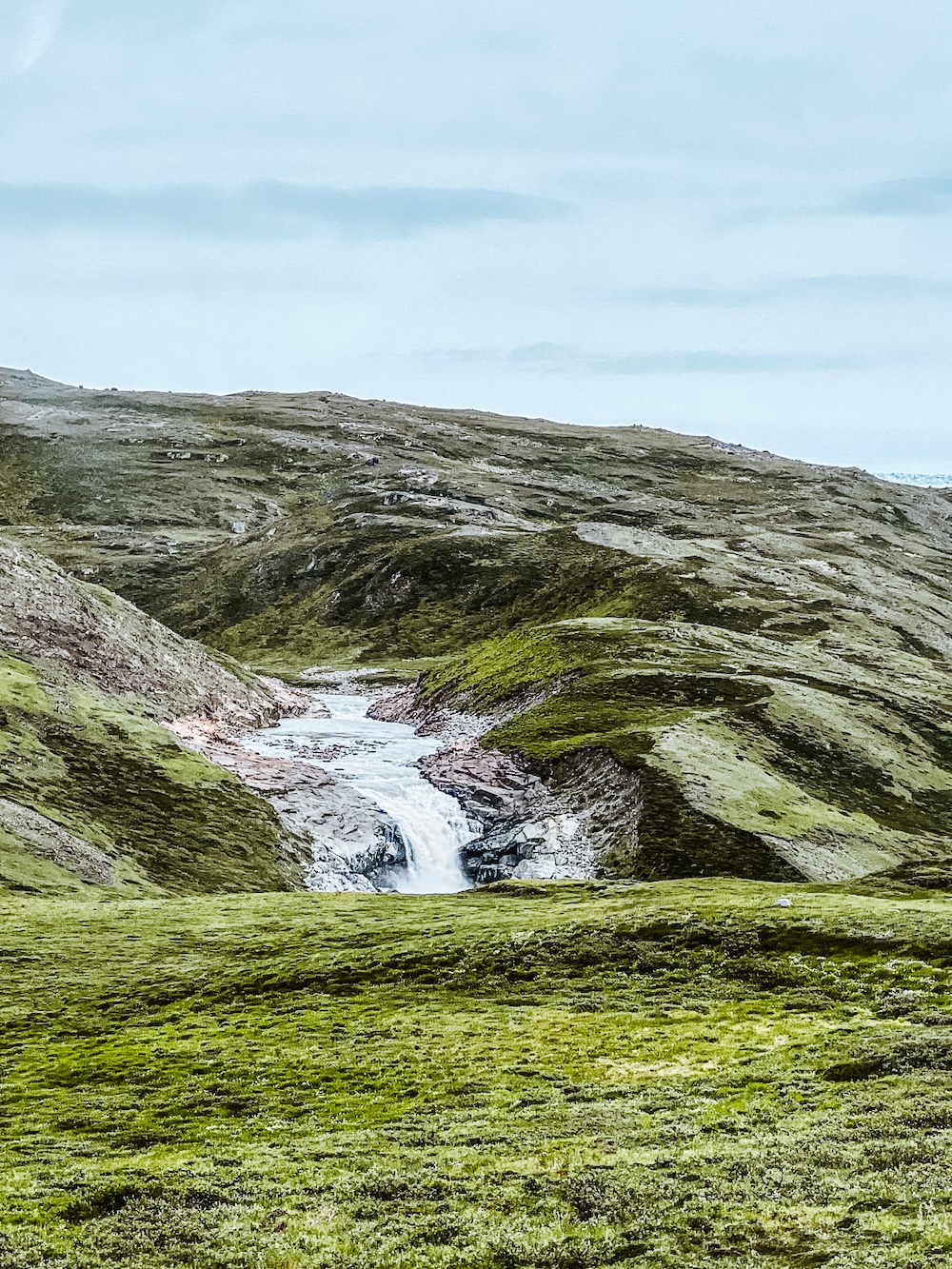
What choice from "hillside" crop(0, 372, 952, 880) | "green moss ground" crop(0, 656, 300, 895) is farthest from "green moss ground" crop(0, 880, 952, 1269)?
"hillside" crop(0, 372, 952, 880)

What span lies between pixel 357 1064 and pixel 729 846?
135 ft

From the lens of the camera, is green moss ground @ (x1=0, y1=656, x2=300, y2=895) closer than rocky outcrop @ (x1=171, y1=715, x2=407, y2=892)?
Yes

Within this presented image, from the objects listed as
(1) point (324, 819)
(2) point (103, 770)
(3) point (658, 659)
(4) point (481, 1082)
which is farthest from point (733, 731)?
(4) point (481, 1082)

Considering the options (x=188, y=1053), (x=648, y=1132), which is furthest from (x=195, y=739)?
(x=648, y=1132)

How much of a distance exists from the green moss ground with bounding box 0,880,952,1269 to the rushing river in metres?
22.2

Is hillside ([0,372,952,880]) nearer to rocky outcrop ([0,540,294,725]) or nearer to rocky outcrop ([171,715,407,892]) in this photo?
rocky outcrop ([171,715,407,892])

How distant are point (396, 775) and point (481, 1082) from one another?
54.5 metres

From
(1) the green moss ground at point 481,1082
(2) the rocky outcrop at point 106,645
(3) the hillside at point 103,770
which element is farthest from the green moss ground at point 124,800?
(1) the green moss ground at point 481,1082

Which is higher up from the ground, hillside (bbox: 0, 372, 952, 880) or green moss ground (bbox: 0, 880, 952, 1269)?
hillside (bbox: 0, 372, 952, 880)

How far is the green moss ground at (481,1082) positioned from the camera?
1784 cm

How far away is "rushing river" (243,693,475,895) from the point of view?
2758 inches

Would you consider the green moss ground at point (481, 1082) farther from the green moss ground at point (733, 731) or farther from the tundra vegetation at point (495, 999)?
the green moss ground at point (733, 731)

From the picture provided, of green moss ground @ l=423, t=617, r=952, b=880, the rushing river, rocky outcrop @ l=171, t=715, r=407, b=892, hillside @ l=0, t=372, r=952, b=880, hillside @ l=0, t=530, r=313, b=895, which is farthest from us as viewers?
hillside @ l=0, t=372, r=952, b=880

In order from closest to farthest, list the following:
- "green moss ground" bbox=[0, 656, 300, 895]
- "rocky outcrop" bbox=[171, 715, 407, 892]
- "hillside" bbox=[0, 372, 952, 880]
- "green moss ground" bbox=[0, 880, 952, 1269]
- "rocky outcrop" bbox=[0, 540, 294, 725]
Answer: "green moss ground" bbox=[0, 880, 952, 1269] → "green moss ground" bbox=[0, 656, 300, 895] → "rocky outcrop" bbox=[171, 715, 407, 892] → "hillside" bbox=[0, 372, 952, 880] → "rocky outcrop" bbox=[0, 540, 294, 725]
